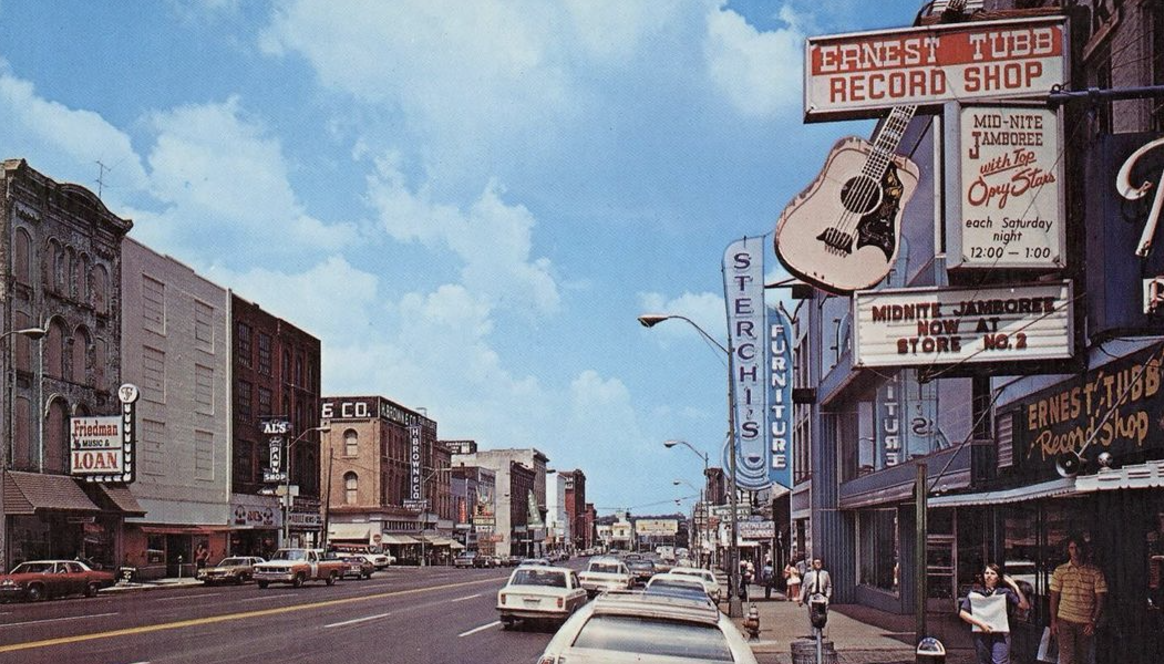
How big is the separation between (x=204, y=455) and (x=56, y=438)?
15694 millimetres

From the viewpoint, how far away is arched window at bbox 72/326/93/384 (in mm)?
50906

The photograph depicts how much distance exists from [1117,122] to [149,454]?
51.7 metres

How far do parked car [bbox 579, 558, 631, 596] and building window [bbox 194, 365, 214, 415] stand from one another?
3130 centimetres

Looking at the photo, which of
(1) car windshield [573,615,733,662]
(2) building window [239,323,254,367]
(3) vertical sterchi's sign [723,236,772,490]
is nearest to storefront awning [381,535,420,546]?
(2) building window [239,323,254,367]

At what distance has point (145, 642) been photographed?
2061 centimetres

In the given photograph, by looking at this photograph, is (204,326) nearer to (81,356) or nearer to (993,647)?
(81,356)

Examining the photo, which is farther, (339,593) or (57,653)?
(339,593)

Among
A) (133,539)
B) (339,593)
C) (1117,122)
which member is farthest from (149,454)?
(1117,122)

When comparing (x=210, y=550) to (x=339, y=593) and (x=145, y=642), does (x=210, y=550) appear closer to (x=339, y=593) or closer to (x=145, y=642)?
(x=339, y=593)

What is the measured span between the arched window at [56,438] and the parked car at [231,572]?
821 centimetres

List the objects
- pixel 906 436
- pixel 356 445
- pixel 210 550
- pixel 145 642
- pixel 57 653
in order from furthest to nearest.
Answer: pixel 356 445 → pixel 210 550 → pixel 906 436 → pixel 145 642 → pixel 57 653

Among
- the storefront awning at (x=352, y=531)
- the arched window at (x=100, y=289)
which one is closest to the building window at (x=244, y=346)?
the arched window at (x=100, y=289)

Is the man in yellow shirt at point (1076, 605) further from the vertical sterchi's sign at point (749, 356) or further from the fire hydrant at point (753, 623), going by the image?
the vertical sterchi's sign at point (749, 356)

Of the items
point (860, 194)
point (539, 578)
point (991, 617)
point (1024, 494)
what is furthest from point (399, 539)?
point (1024, 494)
